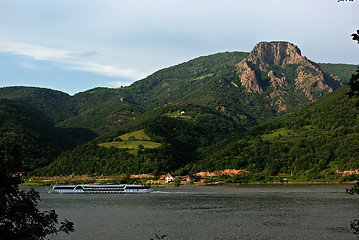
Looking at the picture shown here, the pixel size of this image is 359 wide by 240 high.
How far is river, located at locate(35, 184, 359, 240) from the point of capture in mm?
69125

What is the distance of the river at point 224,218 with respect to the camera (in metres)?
69.1

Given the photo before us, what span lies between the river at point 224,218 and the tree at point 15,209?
3611 cm

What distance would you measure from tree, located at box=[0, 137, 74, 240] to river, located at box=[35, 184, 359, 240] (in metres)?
36.1

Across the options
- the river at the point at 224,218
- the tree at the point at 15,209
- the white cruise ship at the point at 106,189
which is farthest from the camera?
A: the white cruise ship at the point at 106,189

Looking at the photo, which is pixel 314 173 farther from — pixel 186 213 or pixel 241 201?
pixel 186 213

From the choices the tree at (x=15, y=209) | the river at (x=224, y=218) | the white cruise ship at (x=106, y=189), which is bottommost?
the white cruise ship at (x=106, y=189)

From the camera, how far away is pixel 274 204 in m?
106

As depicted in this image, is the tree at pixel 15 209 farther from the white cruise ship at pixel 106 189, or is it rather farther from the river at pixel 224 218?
the white cruise ship at pixel 106 189

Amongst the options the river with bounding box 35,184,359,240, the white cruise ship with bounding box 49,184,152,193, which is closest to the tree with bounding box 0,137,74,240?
the river with bounding box 35,184,359,240

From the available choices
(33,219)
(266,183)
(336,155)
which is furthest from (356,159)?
(33,219)

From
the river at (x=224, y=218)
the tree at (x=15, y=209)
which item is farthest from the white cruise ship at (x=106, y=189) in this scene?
the tree at (x=15, y=209)

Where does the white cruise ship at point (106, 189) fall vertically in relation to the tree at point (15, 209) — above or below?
below

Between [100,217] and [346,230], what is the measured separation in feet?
182

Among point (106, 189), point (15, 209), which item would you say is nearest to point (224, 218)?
point (15, 209)
